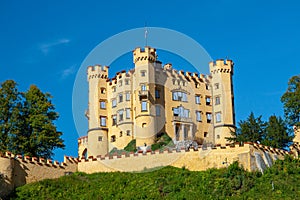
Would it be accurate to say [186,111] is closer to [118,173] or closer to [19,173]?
[118,173]

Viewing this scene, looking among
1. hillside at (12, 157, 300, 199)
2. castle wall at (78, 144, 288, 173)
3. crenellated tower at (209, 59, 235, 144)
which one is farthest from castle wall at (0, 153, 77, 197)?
crenellated tower at (209, 59, 235, 144)

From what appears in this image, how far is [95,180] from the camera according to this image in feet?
189

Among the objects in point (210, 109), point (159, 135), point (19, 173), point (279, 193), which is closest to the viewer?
point (279, 193)

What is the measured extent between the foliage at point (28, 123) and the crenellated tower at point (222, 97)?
21.9m

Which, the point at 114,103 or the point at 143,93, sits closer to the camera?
the point at 143,93

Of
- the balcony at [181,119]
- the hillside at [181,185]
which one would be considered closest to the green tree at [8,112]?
the hillside at [181,185]

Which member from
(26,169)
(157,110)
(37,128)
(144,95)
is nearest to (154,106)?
(157,110)

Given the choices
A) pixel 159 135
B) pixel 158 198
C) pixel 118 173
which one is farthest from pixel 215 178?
pixel 159 135

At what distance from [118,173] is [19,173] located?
814 cm

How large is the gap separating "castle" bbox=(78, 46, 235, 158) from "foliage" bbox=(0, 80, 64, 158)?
13.1 meters

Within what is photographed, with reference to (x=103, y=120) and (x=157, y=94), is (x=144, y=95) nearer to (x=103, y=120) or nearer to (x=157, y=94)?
(x=157, y=94)

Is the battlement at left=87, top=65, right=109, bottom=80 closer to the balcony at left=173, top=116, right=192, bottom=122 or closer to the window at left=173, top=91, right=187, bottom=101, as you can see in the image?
the window at left=173, top=91, right=187, bottom=101

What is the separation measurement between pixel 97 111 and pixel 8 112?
55.9 ft

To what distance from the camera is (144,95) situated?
259 ft
